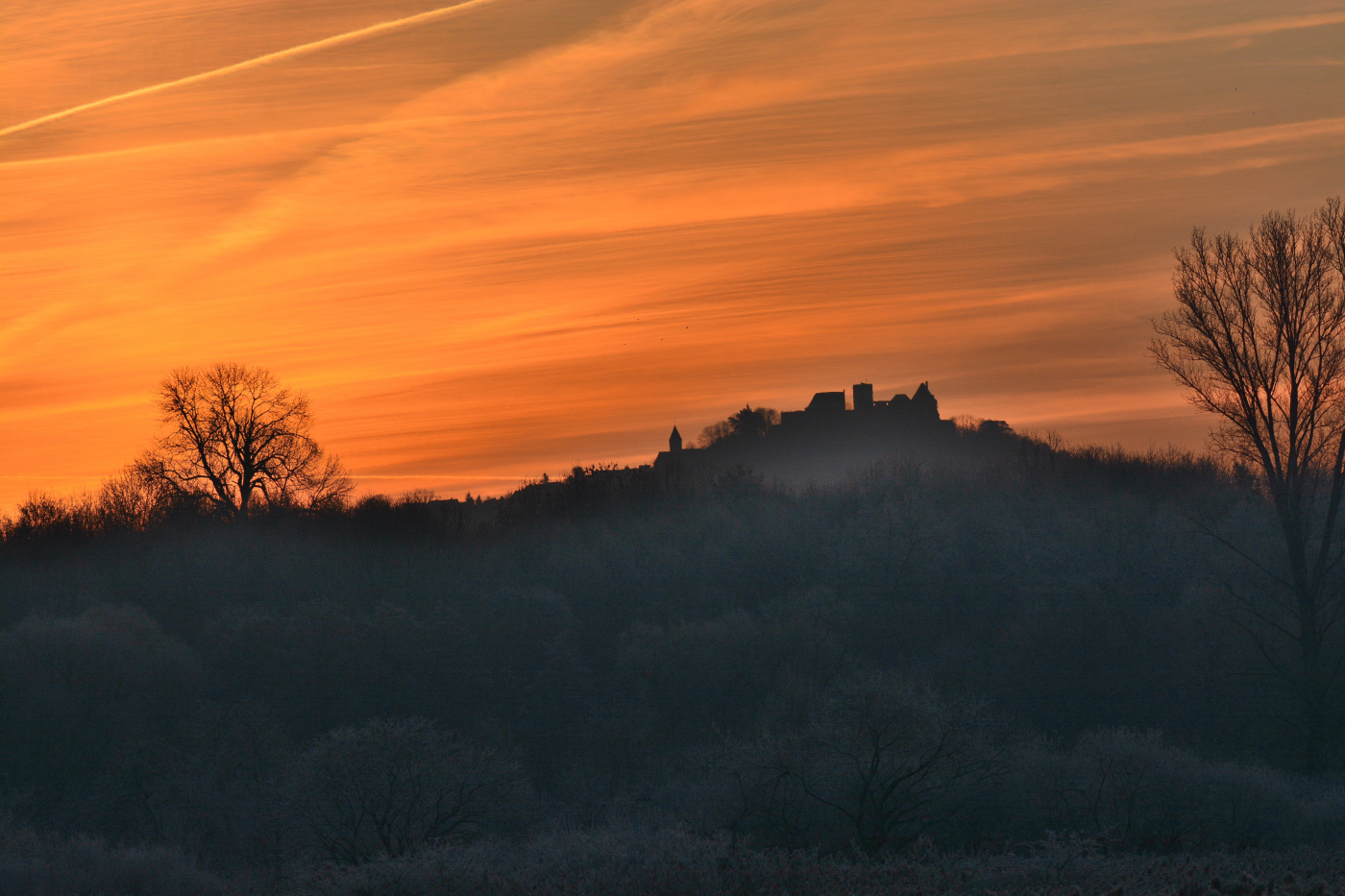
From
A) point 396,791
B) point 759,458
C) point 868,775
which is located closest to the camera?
point 868,775

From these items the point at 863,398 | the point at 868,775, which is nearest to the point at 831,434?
the point at 863,398

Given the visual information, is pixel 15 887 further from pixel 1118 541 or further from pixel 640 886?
pixel 1118 541

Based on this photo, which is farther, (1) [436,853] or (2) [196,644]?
(2) [196,644]

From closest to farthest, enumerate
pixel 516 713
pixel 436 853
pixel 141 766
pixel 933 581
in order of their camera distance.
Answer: pixel 436 853 < pixel 141 766 < pixel 516 713 < pixel 933 581

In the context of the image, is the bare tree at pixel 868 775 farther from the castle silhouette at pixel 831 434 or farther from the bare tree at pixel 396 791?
the castle silhouette at pixel 831 434

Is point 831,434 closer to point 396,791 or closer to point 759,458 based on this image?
point 759,458

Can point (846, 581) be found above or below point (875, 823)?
above

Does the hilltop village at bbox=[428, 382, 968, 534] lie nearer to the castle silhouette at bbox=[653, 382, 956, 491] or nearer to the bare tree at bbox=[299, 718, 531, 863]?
the castle silhouette at bbox=[653, 382, 956, 491]

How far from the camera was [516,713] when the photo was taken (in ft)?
156

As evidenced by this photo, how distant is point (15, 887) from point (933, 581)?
38.6 m

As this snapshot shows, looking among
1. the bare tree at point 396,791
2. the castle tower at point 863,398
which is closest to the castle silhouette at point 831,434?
the castle tower at point 863,398

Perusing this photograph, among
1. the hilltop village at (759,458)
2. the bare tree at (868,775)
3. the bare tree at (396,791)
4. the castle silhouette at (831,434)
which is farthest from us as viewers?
the castle silhouette at (831,434)

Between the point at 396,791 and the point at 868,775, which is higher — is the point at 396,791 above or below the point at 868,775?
above

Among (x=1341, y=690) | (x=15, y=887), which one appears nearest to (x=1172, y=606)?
(x=1341, y=690)
